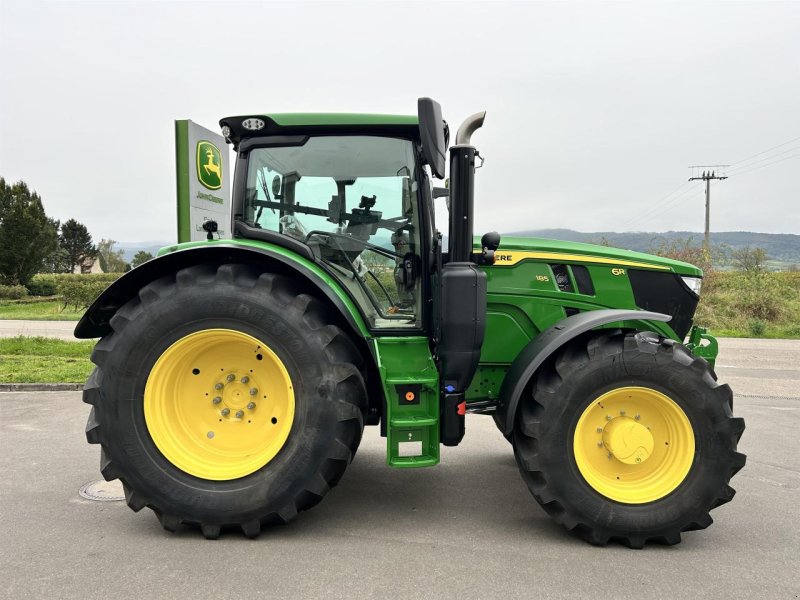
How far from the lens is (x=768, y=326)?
1617cm

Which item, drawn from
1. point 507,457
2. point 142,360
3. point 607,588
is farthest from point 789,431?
point 142,360

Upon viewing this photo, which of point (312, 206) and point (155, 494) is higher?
point (312, 206)

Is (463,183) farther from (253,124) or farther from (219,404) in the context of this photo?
(219,404)

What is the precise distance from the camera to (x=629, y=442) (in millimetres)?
3000

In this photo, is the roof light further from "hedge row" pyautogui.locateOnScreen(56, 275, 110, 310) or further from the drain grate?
"hedge row" pyautogui.locateOnScreen(56, 275, 110, 310)

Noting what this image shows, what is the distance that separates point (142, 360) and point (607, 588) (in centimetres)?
→ 263

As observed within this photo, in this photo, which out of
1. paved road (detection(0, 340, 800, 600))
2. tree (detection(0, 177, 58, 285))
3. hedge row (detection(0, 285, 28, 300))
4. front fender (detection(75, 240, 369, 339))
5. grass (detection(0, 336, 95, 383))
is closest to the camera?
paved road (detection(0, 340, 800, 600))

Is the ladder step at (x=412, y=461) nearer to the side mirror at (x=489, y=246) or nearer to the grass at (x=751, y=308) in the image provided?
the side mirror at (x=489, y=246)

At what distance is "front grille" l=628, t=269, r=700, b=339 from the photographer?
3631 mm

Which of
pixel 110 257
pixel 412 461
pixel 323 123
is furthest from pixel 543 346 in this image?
pixel 110 257

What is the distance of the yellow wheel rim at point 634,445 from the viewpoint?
9.77 ft

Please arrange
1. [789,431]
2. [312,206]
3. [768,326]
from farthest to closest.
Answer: [768,326], [789,431], [312,206]

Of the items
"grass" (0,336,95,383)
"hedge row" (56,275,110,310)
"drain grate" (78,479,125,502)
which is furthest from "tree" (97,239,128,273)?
"drain grate" (78,479,125,502)

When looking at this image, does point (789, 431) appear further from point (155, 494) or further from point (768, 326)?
point (768, 326)
